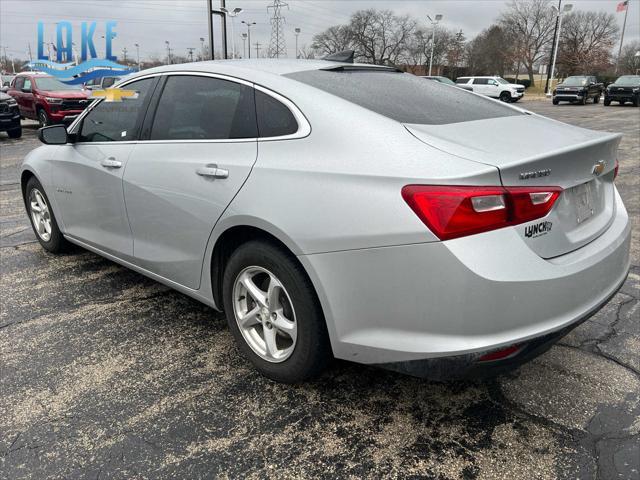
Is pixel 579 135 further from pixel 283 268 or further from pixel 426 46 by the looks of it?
pixel 426 46

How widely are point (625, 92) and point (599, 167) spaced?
1276 inches

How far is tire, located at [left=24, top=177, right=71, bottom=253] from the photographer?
177 inches

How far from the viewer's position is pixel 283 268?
2.36 metres

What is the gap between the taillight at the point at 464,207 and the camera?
75.4 inches

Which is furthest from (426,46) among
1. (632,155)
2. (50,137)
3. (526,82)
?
(50,137)

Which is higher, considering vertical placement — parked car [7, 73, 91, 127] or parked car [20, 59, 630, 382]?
parked car [20, 59, 630, 382]

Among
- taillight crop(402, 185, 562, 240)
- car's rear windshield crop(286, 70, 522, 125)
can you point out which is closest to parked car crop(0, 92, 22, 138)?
car's rear windshield crop(286, 70, 522, 125)

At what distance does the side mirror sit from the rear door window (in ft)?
3.47

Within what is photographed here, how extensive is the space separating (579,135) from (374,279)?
1.29 m

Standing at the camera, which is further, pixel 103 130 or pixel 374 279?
pixel 103 130

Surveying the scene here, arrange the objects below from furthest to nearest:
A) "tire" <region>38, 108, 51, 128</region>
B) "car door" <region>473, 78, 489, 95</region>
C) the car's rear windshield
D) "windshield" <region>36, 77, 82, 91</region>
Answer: "car door" <region>473, 78, 489, 95</region>
"windshield" <region>36, 77, 82, 91</region>
"tire" <region>38, 108, 51, 128</region>
the car's rear windshield

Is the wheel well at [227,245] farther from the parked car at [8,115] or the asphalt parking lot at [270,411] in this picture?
the parked car at [8,115]

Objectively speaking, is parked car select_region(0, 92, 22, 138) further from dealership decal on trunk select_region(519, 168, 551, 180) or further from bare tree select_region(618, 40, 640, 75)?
bare tree select_region(618, 40, 640, 75)

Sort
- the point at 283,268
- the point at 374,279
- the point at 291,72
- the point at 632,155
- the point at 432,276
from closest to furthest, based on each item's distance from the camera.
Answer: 1. the point at 432,276
2. the point at 374,279
3. the point at 283,268
4. the point at 291,72
5. the point at 632,155
